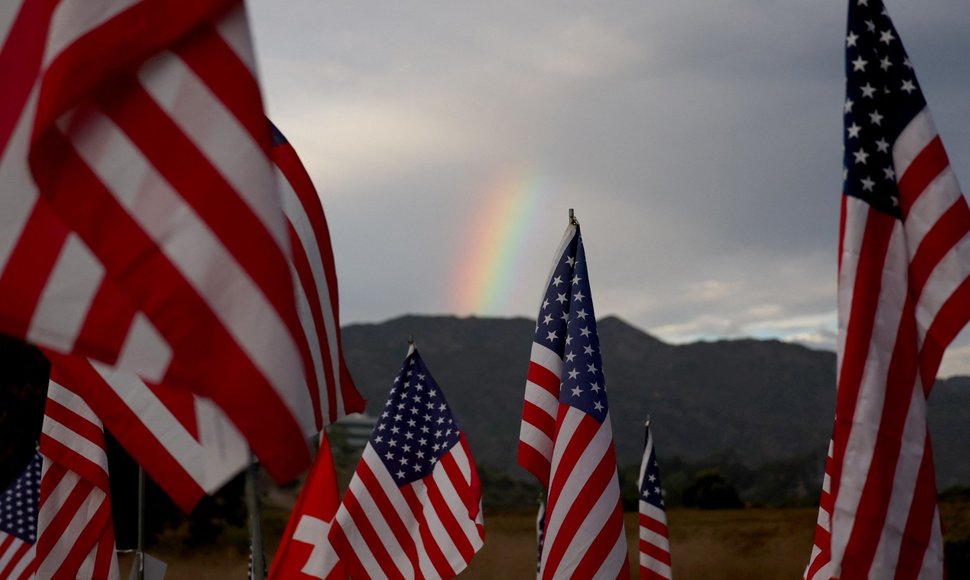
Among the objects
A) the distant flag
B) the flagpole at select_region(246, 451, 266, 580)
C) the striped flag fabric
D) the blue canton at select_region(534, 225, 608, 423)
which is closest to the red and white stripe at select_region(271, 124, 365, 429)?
the flagpole at select_region(246, 451, 266, 580)

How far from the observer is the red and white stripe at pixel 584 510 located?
11.7m

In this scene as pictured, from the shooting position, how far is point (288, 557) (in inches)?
528

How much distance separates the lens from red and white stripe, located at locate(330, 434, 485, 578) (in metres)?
14.8

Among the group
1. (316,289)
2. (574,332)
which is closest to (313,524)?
(574,332)

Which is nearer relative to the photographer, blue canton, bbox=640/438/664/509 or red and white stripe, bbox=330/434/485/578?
red and white stripe, bbox=330/434/485/578

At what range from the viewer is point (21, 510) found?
1716cm

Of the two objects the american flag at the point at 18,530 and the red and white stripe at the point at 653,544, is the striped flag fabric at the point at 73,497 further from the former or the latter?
the red and white stripe at the point at 653,544

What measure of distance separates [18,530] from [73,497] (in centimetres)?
385

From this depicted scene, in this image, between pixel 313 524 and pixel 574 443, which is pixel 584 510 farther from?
pixel 313 524

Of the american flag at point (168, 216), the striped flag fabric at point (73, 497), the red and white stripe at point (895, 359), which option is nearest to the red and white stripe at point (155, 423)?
the american flag at point (168, 216)

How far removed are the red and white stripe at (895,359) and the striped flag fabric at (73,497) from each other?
322 inches

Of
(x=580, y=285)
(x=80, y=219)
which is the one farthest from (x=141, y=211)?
(x=580, y=285)

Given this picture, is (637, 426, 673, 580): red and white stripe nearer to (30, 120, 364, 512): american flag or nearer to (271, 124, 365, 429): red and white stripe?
(271, 124, 365, 429): red and white stripe

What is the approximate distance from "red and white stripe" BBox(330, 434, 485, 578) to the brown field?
83.5ft
